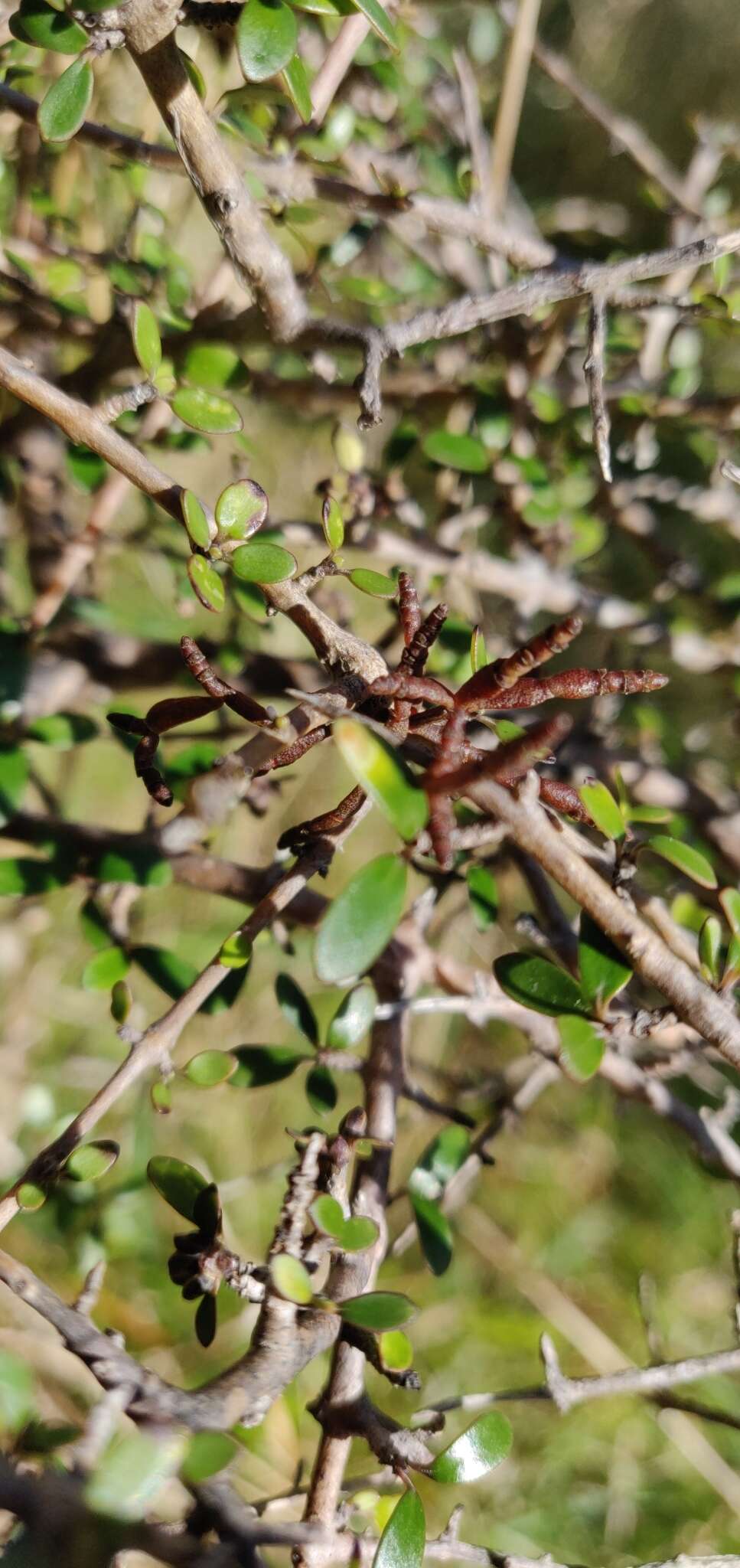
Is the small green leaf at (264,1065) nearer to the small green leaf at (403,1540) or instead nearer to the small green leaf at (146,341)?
the small green leaf at (403,1540)

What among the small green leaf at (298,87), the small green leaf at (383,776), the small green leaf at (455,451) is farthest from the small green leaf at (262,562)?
the small green leaf at (455,451)

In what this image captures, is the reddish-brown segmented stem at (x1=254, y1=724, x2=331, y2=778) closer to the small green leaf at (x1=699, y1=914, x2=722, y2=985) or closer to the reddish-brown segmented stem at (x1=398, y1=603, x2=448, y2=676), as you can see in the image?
the reddish-brown segmented stem at (x1=398, y1=603, x2=448, y2=676)

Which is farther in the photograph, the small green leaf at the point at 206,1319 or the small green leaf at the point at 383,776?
the small green leaf at the point at 206,1319

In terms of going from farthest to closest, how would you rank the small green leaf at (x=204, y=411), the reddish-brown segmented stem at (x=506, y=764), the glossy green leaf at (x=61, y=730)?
the glossy green leaf at (x=61, y=730) → the small green leaf at (x=204, y=411) → the reddish-brown segmented stem at (x=506, y=764)

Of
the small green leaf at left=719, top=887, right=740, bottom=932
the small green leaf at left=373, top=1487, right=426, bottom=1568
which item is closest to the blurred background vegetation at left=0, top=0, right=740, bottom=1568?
the small green leaf at left=719, top=887, right=740, bottom=932

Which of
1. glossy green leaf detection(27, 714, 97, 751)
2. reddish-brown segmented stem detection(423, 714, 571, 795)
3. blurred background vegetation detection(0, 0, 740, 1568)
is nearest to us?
reddish-brown segmented stem detection(423, 714, 571, 795)

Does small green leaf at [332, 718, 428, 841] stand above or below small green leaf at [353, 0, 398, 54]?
below

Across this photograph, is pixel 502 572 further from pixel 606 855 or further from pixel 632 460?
pixel 606 855
